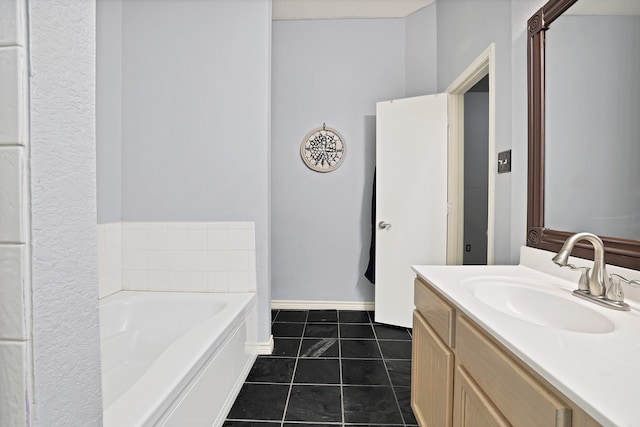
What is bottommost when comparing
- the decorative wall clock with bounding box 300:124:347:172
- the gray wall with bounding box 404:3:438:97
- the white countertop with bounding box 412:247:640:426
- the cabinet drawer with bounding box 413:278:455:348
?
the cabinet drawer with bounding box 413:278:455:348

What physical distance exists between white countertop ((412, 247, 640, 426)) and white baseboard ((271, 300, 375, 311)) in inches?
87.0

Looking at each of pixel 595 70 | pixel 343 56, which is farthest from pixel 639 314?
pixel 343 56

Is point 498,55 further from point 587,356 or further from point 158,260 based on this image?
point 158,260

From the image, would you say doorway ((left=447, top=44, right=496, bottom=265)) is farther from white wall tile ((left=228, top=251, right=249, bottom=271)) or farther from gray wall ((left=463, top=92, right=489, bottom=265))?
white wall tile ((left=228, top=251, right=249, bottom=271))

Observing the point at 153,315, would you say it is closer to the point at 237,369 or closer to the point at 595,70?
the point at 237,369

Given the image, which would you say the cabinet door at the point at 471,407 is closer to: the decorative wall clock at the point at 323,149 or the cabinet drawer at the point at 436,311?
the cabinet drawer at the point at 436,311

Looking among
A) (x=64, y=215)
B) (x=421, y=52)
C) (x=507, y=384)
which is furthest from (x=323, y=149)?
(x=64, y=215)

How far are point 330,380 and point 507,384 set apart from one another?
1354 mm

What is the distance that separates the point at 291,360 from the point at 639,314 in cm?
179

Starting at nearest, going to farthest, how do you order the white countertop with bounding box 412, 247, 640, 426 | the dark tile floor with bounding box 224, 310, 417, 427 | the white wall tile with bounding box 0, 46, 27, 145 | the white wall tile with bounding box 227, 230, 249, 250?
the white wall tile with bounding box 0, 46, 27, 145, the white countertop with bounding box 412, 247, 640, 426, the dark tile floor with bounding box 224, 310, 417, 427, the white wall tile with bounding box 227, 230, 249, 250

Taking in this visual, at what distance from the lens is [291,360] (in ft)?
7.08

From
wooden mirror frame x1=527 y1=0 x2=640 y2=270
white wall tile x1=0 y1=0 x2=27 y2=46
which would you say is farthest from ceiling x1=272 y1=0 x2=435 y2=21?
white wall tile x1=0 y1=0 x2=27 y2=46

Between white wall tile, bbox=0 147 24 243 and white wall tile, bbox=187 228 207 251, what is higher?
white wall tile, bbox=0 147 24 243

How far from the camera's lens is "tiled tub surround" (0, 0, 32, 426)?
0.42 meters
